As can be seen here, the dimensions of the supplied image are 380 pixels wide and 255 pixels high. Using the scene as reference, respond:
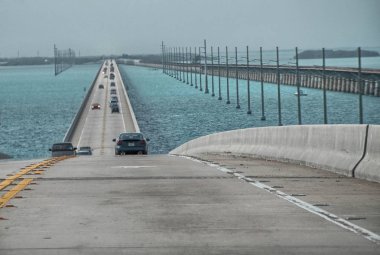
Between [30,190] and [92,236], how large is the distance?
575 centimetres

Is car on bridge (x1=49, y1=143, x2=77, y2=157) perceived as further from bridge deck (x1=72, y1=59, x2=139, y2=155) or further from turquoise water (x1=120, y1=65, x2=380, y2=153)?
turquoise water (x1=120, y1=65, x2=380, y2=153)

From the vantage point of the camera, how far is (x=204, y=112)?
518ft

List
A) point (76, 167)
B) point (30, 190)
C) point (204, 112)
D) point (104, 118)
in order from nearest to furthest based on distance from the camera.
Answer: point (30, 190)
point (76, 167)
point (104, 118)
point (204, 112)

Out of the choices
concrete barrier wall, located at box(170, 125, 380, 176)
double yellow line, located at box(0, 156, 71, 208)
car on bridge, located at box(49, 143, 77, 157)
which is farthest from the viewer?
car on bridge, located at box(49, 143, 77, 157)

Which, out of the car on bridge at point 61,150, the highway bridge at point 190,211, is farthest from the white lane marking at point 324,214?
the car on bridge at point 61,150

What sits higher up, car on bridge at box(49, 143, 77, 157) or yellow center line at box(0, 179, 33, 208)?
yellow center line at box(0, 179, 33, 208)

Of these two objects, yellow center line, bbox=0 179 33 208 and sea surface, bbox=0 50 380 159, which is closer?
yellow center line, bbox=0 179 33 208

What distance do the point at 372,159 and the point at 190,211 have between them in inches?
221

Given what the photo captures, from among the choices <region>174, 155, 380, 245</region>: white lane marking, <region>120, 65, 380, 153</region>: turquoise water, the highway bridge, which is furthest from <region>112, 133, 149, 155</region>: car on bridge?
<region>120, 65, 380, 153</region>: turquoise water

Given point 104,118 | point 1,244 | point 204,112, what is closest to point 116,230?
point 1,244

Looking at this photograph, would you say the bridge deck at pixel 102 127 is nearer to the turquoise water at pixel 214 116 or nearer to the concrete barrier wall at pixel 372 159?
the turquoise water at pixel 214 116

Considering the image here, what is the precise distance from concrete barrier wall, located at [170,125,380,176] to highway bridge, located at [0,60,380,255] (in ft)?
0.79

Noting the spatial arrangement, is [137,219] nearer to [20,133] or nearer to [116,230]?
[116,230]

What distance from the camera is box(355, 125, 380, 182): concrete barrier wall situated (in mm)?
17625
